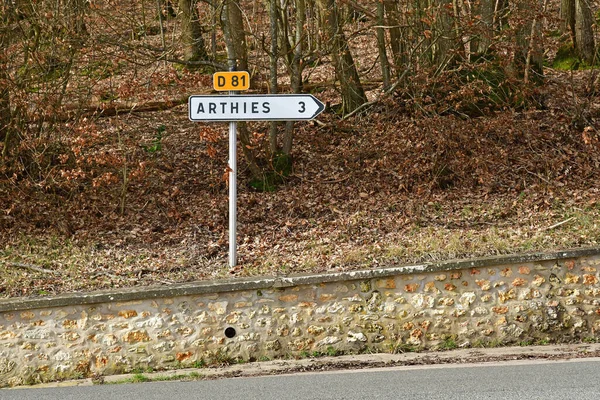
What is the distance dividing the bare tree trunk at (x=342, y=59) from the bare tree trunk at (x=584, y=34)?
5.12 metres

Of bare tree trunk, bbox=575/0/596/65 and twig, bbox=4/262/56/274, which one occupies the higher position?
bare tree trunk, bbox=575/0/596/65

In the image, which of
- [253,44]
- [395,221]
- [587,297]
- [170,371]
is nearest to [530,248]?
[587,297]

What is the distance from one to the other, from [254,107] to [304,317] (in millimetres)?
2545

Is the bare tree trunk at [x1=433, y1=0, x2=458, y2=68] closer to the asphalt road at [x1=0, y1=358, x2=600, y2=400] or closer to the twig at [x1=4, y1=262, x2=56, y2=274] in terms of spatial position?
the asphalt road at [x1=0, y1=358, x2=600, y2=400]

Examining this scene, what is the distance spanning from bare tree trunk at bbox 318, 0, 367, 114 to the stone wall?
520 cm

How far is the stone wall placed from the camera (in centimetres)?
906

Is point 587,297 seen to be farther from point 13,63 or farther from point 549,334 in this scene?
point 13,63

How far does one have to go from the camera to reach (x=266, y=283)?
357 inches

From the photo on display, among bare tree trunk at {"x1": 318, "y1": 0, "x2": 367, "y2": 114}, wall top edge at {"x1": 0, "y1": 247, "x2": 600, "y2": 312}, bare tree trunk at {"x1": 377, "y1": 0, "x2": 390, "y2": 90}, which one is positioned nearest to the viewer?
wall top edge at {"x1": 0, "y1": 247, "x2": 600, "y2": 312}

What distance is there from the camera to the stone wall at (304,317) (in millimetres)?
9062

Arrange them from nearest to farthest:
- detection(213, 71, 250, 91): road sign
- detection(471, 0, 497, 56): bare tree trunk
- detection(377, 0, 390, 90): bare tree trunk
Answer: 1. detection(213, 71, 250, 91): road sign
2. detection(471, 0, 497, 56): bare tree trunk
3. detection(377, 0, 390, 90): bare tree trunk

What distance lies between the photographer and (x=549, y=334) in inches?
361

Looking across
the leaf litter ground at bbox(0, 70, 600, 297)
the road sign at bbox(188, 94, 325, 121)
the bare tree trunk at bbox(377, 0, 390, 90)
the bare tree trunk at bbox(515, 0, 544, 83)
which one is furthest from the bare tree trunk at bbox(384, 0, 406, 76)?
the road sign at bbox(188, 94, 325, 121)

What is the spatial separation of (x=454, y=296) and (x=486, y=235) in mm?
1432
